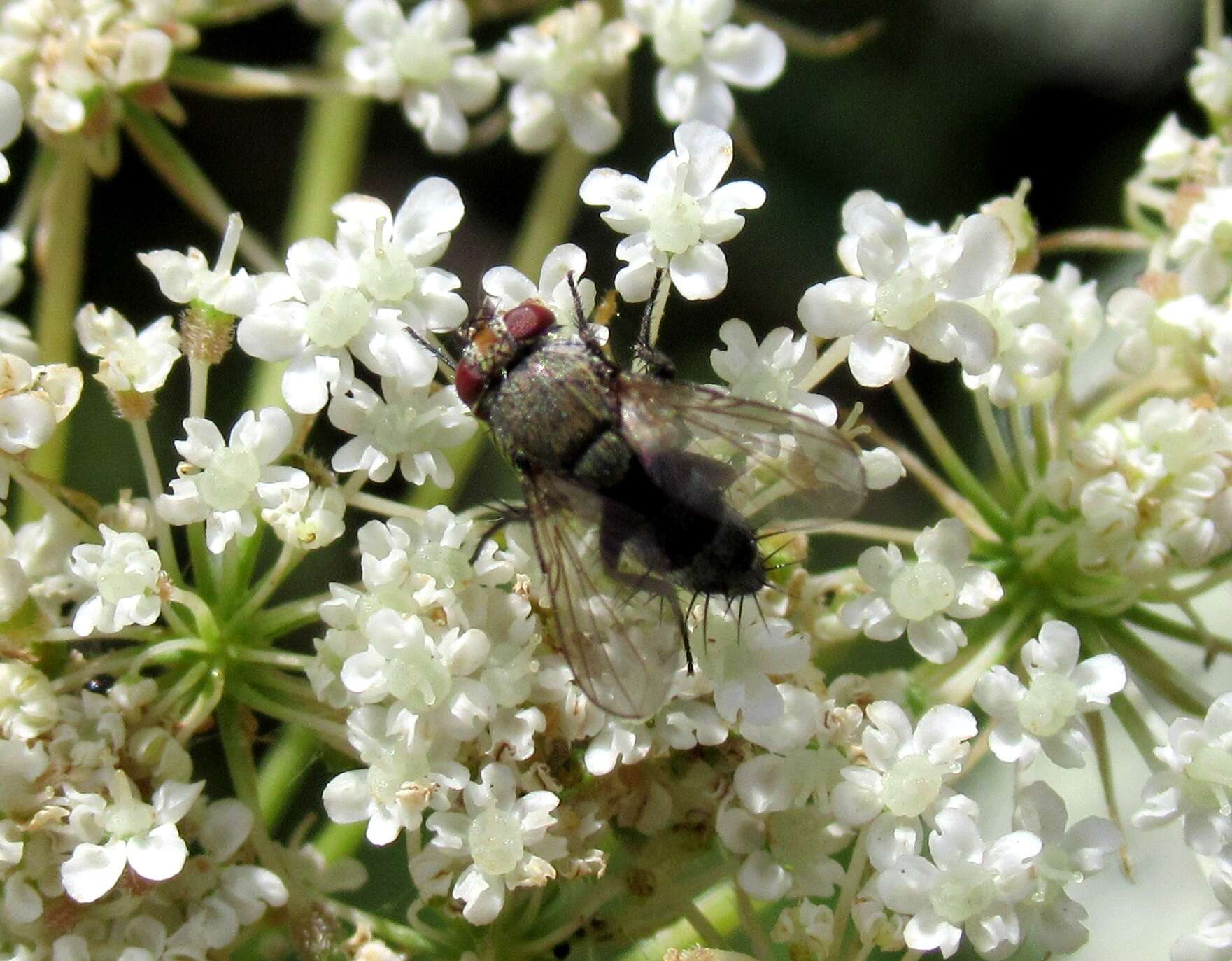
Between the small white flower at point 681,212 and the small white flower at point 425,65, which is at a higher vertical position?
the small white flower at point 681,212

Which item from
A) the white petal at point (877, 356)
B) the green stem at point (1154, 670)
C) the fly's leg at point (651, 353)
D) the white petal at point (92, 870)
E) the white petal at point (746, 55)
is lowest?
the white petal at point (92, 870)

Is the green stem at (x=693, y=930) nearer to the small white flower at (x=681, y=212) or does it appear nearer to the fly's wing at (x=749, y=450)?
the fly's wing at (x=749, y=450)

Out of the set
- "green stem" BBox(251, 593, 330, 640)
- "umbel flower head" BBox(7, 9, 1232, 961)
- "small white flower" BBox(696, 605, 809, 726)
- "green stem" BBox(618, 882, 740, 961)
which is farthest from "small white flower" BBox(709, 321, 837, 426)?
"green stem" BBox(618, 882, 740, 961)

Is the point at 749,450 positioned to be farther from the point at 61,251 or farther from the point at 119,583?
the point at 61,251

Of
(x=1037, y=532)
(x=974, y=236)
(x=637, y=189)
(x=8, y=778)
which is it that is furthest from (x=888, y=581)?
(x=8, y=778)

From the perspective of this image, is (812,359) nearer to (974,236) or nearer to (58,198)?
A: (974,236)

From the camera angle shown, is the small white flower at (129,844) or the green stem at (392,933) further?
the green stem at (392,933)

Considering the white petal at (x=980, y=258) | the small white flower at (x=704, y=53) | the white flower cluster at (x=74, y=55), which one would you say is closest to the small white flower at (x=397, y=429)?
the white petal at (x=980, y=258)
